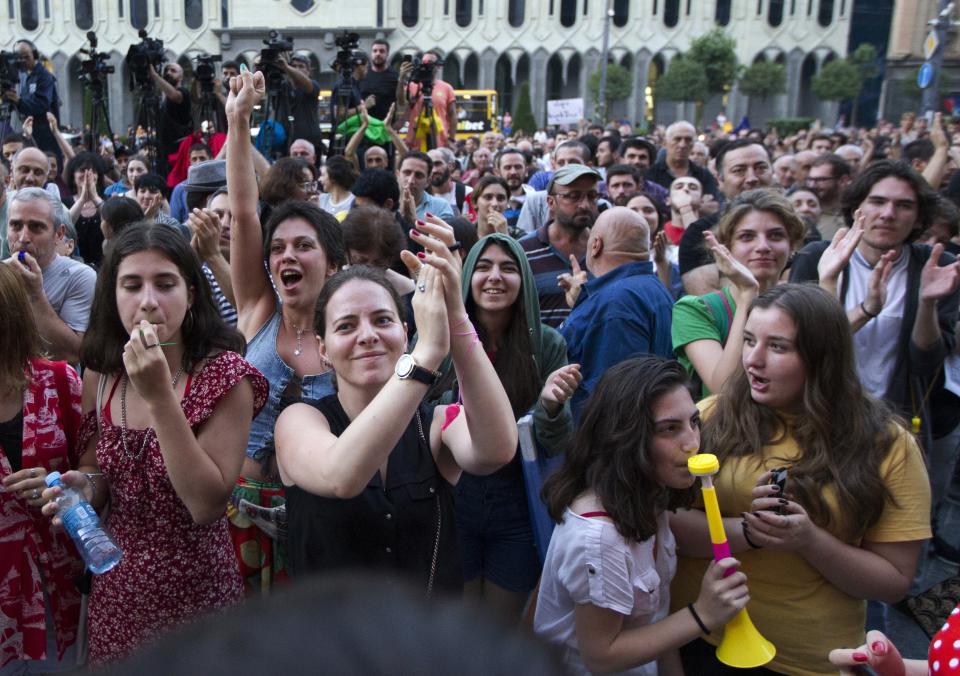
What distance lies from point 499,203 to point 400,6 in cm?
5135

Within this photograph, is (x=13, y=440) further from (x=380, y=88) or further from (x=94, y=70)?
(x=380, y=88)

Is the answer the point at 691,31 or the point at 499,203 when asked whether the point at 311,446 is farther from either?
the point at 691,31

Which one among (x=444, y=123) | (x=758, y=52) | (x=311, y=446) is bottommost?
(x=311, y=446)

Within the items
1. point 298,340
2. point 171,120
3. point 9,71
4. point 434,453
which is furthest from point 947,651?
point 9,71

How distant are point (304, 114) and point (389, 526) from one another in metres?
6.64

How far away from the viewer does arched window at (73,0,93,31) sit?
165 ft

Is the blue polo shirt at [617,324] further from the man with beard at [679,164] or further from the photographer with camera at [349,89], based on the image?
the photographer with camera at [349,89]

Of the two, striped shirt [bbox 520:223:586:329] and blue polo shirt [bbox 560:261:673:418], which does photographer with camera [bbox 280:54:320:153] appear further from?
blue polo shirt [bbox 560:261:673:418]

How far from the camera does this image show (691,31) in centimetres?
5453

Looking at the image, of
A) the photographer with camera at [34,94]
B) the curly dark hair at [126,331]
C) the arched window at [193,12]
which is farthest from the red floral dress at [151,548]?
the arched window at [193,12]

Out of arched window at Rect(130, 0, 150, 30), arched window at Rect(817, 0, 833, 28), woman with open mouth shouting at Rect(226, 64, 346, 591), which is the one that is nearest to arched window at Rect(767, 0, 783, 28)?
arched window at Rect(817, 0, 833, 28)

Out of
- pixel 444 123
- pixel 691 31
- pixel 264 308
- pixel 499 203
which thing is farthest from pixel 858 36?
pixel 264 308

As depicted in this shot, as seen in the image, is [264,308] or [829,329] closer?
[829,329]

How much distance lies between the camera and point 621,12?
182ft
